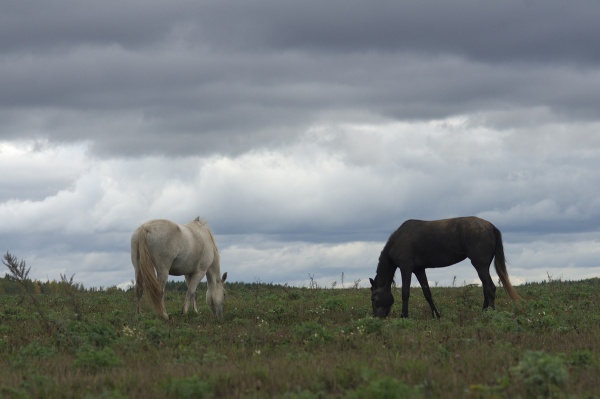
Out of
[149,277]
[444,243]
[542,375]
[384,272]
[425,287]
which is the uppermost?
[444,243]

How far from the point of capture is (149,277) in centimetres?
1822

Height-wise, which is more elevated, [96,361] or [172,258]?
[172,258]

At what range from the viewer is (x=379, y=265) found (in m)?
19.8

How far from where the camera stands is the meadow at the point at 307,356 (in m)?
8.50

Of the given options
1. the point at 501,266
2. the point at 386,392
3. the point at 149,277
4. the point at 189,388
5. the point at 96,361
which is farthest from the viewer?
the point at 501,266

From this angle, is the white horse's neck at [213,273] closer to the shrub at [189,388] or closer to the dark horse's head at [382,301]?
the dark horse's head at [382,301]

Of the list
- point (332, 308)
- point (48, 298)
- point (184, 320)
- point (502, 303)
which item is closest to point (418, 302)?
point (502, 303)

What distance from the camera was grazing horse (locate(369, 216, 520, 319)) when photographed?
1919 cm

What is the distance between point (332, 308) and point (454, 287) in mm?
A: 11475

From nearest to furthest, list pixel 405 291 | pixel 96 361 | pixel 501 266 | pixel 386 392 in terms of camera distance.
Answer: pixel 386 392
pixel 96 361
pixel 405 291
pixel 501 266

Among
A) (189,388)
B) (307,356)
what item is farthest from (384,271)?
(189,388)

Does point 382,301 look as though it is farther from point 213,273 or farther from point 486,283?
point 213,273

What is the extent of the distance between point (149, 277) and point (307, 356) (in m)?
8.10

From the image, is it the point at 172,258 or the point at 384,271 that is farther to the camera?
the point at 384,271
